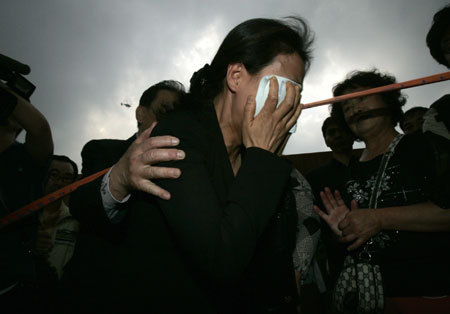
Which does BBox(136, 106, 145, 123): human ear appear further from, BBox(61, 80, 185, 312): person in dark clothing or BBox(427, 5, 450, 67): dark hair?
BBox(427, 5, 450, 67): dark hair

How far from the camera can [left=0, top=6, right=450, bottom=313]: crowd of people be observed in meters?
0.79

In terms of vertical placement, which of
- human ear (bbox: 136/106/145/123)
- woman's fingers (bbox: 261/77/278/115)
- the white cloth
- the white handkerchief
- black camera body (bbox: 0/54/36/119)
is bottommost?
the white cloth

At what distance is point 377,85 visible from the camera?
2.23 m

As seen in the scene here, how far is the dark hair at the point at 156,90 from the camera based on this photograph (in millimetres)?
2844

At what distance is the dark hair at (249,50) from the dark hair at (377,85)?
3.62ft

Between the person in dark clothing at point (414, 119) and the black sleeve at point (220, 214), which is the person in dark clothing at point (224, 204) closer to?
the black sleeve at point (220, 214)

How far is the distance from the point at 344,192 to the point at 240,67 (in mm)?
1402

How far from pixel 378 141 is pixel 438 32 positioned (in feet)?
3.25

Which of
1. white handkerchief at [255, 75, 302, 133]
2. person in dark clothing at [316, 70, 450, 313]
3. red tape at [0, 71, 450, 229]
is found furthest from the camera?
person in dark clothing at [316, 70, 450, 313]

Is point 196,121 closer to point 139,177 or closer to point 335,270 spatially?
point 139,177

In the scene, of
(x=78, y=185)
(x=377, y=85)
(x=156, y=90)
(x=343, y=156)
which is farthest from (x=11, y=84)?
(x=343, y=156)

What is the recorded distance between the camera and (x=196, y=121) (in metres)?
1.04

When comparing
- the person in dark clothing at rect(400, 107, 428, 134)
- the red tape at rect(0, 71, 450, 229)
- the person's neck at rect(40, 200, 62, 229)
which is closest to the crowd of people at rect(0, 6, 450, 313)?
the red tape at rect(0, 71, 450, 229)

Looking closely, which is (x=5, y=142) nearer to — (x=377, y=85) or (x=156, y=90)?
(x=156, y=90)
